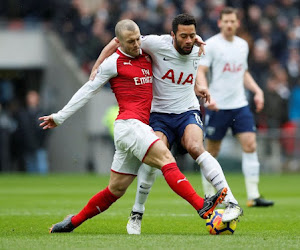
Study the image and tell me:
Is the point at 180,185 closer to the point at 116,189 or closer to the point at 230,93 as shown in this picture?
the point at 116,189

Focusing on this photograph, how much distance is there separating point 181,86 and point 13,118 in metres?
15.5

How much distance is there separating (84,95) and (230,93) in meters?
4.02

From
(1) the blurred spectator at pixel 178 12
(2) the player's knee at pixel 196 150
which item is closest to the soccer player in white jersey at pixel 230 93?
(2) the player's knee at pixel 196 150

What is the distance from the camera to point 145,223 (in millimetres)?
9781

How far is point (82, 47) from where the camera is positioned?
24500 mm

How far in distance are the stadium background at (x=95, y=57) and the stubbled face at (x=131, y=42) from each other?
12769 millimetres

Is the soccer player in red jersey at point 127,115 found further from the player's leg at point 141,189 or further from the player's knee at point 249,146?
the player's knee at point 249,146

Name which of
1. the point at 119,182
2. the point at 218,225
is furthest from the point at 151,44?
the point at 218,225

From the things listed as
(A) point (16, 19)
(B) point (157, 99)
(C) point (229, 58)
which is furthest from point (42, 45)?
(B) point (157, 99)

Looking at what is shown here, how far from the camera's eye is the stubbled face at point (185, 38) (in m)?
8.54

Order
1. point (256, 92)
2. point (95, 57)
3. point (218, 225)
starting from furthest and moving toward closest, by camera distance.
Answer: point (95, 57) → point (256, 92) → point (218, 225)

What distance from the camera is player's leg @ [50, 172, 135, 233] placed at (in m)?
8.52

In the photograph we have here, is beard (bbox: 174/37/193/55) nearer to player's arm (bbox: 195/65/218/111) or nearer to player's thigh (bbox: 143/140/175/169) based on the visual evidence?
player's arm (bbox: 195/65/218/111)

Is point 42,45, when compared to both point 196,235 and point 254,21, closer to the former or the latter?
point 254,21
